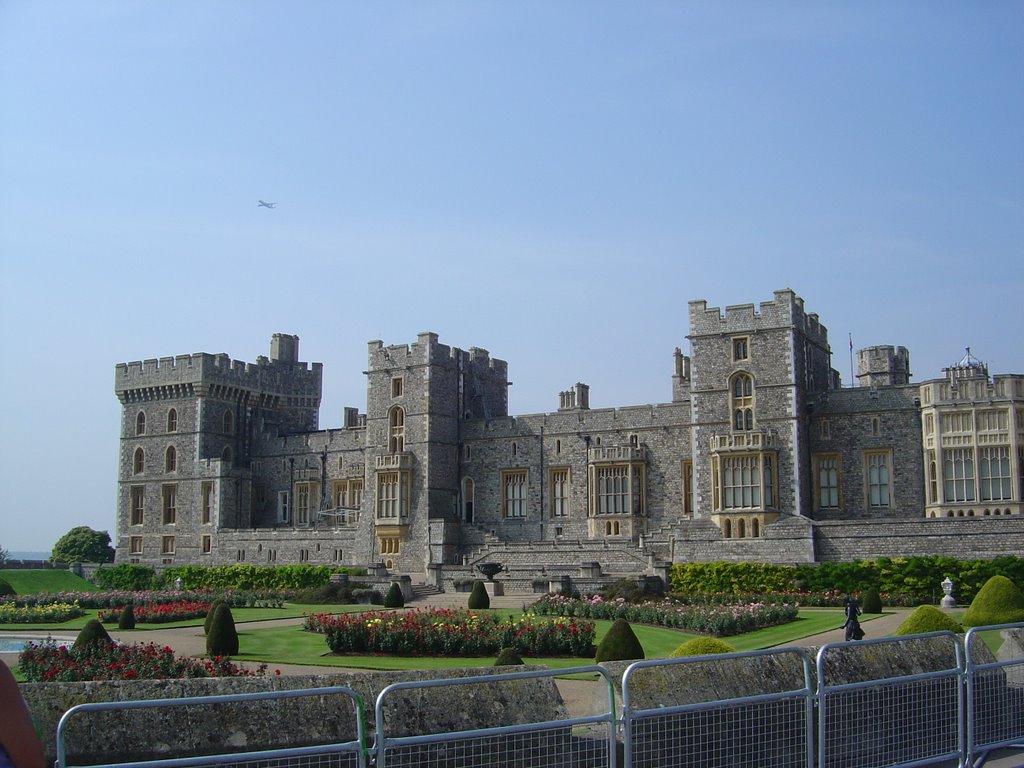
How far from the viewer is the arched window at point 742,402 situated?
1630 inches

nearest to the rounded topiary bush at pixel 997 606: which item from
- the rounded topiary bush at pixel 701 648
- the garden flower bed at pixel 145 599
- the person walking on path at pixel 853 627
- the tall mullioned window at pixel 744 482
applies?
the person walking on path at pixel 853 627

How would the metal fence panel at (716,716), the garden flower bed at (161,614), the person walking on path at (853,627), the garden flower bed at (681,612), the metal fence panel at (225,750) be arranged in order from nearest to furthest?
the metal fence panel at (225,750)
the metal fence panel at (716,716)
the person walking on path at (853,627)
the garden flower bed at (681,612)
the garden flower bed at (161,614)

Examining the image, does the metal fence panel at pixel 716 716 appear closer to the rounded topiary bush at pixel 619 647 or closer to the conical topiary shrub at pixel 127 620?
the rounded topiary bush at pixel 619 647

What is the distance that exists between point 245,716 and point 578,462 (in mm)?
40887

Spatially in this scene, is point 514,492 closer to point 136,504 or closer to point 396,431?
point 396,431

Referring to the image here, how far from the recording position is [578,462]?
48.8 m

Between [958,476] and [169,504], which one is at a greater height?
[958,476]

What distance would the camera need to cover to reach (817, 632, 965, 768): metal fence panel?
31.2 feet

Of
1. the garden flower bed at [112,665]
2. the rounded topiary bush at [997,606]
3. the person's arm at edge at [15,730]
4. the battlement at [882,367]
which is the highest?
the battlement at [882,367]

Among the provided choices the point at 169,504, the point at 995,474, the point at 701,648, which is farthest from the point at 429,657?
the point at 169,504

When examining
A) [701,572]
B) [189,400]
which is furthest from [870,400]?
[189,400]

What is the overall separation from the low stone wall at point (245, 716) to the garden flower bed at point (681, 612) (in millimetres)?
19021

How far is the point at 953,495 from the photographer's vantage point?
38.2m

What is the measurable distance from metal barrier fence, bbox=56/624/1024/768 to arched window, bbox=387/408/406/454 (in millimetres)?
40206
